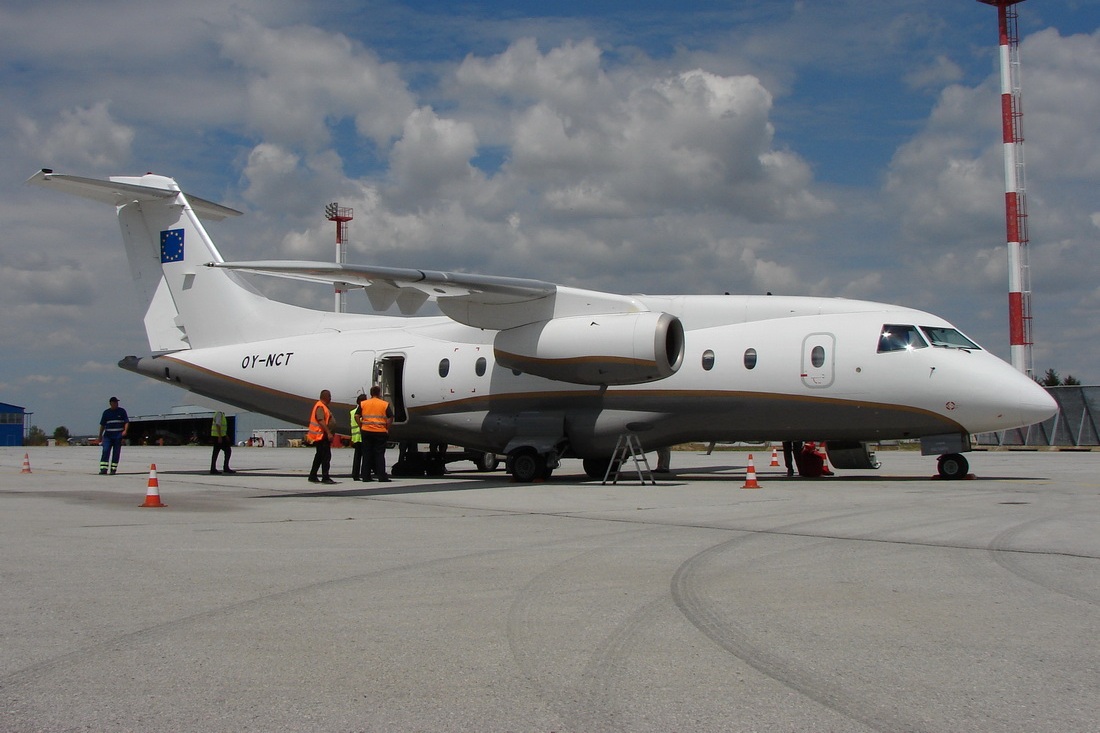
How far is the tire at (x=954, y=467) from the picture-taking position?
16.2 m

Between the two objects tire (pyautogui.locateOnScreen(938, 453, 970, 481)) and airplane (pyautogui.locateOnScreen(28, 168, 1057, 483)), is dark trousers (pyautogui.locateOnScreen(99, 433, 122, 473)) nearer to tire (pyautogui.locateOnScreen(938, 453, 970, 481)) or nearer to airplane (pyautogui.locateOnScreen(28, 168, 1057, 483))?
airplane (pyautogui.locateOnScreen(28, 168, 1057, 483))

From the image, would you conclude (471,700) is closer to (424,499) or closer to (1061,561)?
(1061,561)

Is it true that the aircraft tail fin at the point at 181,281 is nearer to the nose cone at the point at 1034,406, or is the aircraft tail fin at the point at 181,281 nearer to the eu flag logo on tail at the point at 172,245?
the eu flag logo on tail at the point at 172,245

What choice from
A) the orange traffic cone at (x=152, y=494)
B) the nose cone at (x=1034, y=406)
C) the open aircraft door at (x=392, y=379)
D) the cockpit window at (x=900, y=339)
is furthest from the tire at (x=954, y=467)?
the orange traffic cone at (x=152, y=494)

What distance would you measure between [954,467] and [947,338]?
2242 millimetres

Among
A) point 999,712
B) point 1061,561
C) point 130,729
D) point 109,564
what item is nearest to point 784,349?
point 1061,561

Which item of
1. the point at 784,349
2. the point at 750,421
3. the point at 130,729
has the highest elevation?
the point at 784,349

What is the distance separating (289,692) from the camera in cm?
405

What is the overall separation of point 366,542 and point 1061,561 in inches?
230

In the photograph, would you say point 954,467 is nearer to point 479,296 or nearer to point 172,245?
point 479,296

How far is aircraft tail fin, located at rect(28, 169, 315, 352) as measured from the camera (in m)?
21.0

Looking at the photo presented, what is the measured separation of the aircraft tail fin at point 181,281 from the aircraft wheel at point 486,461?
536 centimetres

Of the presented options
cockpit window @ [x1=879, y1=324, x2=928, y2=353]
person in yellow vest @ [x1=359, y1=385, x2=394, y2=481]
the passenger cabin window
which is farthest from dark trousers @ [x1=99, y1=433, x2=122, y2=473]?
cockpit window @ [x1=879, y1=324, x2=928, y2=353]

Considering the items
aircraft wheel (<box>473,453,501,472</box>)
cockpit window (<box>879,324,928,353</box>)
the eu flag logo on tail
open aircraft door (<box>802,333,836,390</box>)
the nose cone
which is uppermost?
the eu flag logo on tail
